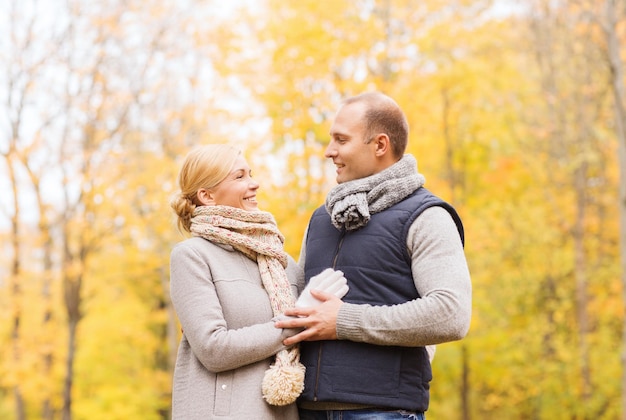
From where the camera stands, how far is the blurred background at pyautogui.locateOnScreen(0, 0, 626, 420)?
A: 8.54 metres

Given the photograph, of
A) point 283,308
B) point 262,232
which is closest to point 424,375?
point 283,308

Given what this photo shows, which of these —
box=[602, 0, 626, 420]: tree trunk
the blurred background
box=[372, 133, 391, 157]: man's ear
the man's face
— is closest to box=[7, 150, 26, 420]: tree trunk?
the blurred background

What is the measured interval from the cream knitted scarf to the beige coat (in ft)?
0.14

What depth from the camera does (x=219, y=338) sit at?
2.36 metres

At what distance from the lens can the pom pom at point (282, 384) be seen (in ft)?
7.79

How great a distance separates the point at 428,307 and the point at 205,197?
1.00m

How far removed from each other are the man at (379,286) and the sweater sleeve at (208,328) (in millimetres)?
93

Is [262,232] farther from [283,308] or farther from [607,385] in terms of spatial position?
[607,385]

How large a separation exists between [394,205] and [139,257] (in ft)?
36.2

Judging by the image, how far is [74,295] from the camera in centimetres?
1016

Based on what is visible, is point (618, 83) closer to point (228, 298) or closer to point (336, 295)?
point (336, 295)

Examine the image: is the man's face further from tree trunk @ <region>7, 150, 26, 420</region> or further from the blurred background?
tree trunk @ <region>7, 150, 26, 420</region>

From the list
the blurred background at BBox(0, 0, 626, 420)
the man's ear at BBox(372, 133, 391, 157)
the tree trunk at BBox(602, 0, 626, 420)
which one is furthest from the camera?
the blurred background at BBox(0, 0, 626, 420)

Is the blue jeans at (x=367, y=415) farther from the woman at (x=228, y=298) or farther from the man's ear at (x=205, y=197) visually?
the man's ear at (x=205, y=197)
